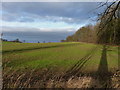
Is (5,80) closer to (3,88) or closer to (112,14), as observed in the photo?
(3,88)

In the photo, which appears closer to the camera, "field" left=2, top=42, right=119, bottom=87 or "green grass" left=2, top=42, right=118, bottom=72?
"field" left=2, top=42, right=119, bottom=87

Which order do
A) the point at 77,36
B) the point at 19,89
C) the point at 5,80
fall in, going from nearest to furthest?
the point at 19,89 < the point at 5,80 < the point at 77,36

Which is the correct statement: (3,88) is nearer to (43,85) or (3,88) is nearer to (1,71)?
(43,85)

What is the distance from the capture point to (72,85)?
22.0 ft

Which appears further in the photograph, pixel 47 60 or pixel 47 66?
pixel 47 60

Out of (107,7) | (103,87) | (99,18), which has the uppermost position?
(107,7)

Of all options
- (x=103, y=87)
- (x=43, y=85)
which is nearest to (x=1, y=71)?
(x=43, y=85)

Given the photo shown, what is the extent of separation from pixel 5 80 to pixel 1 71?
4.65ft

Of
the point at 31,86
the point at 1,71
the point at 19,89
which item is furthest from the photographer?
the point at 1,71

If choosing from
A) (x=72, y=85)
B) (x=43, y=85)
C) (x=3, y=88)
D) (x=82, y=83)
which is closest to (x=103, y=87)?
(x=82, y=83)

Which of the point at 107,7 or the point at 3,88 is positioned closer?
the point at 3,88

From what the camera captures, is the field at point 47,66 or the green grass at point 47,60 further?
the green grass at point 47,60

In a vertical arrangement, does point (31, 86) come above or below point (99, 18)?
below

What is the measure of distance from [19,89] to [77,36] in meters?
82.8
